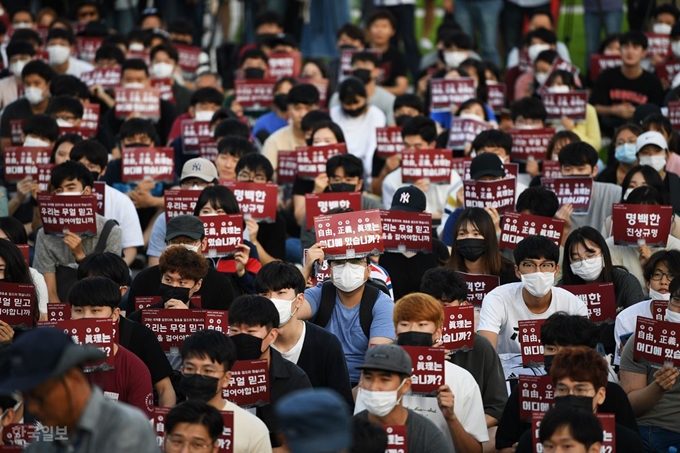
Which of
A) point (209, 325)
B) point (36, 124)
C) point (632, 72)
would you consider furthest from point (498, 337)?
point (632, 72)

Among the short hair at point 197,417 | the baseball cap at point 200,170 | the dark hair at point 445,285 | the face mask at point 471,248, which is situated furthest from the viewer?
the baseball cap at point 200,170

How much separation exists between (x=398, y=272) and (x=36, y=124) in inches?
178

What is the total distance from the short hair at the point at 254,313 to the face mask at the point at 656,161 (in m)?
6.05

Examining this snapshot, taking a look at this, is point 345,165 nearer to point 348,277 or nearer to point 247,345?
point 348,277

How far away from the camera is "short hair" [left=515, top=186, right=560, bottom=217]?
1162 cm

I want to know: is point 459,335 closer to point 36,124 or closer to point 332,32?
point 36,124

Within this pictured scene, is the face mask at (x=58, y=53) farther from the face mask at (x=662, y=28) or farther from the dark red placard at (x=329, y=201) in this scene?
the face mask at (x=662, y=28)

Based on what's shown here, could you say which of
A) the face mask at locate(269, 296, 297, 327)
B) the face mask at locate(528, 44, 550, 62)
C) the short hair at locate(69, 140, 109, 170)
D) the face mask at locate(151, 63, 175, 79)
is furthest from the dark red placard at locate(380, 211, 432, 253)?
the face mask at locate(528, 44, 550, 62)

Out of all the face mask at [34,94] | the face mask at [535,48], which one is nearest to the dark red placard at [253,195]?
the face mask at [34,94]

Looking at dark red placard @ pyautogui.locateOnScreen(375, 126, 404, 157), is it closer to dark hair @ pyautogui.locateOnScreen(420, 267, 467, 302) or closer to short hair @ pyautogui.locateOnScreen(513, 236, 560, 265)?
short hair @ pyautogui.locateOnScreen(513, 236, 560, 265)

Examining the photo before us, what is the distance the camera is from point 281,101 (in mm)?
16422

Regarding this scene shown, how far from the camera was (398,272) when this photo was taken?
37.6 ft

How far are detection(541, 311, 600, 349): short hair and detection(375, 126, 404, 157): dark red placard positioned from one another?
6166mm

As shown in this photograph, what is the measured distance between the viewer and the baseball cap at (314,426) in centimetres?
498
